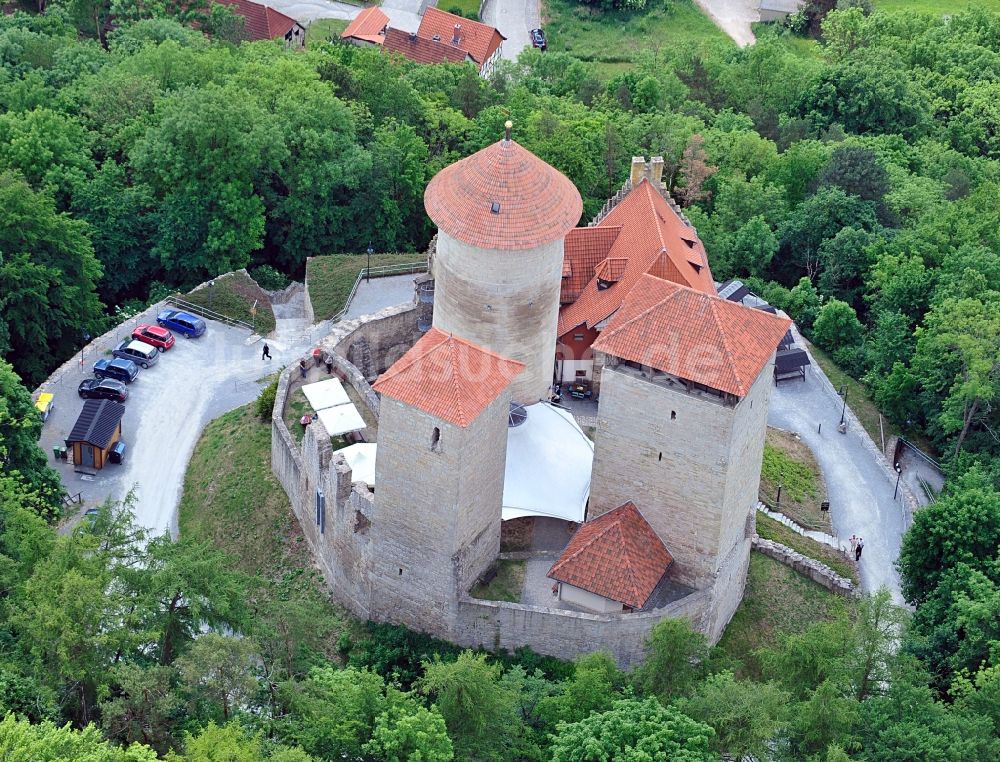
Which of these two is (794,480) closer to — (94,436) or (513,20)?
(94,436)

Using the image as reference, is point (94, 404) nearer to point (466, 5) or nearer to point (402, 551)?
point (402, 551)

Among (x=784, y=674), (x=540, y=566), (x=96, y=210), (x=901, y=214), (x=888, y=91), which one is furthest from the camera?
(x=888, y=91)

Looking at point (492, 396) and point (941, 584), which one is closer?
point (492, 396)

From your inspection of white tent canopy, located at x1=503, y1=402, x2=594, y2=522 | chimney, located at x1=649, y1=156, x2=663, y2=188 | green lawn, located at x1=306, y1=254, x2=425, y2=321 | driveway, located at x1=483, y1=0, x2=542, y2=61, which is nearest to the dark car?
green lawn, located at x1=306, y1=254, x2=425, y2=321

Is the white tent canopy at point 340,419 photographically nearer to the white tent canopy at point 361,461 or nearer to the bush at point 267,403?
the white tent canopy at point 361,461

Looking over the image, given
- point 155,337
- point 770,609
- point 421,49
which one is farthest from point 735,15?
point 770,609

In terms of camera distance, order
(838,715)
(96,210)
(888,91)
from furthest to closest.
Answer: (888,91)
(96,210)
(838,715)

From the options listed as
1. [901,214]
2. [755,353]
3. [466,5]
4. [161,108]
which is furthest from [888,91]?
[755,353]
